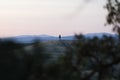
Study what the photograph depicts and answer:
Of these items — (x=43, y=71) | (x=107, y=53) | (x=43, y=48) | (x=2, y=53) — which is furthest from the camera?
(x=107, y=53)

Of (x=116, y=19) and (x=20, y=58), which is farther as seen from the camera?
(x=116, y=19)

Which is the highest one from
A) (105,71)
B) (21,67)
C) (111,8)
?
(111,8)

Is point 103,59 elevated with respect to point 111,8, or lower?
lower

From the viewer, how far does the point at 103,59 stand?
10.6 m

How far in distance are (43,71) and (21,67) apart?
87 cm

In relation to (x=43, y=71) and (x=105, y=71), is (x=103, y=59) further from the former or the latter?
(x=43, y=71)

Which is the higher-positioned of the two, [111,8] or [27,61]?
[111,8]

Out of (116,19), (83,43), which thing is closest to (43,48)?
(83,43)

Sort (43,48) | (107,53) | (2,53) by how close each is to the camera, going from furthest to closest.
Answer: (107,53) < (43,48) < (2,53)

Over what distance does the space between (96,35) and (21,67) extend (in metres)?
4.15

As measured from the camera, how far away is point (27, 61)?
268 inches

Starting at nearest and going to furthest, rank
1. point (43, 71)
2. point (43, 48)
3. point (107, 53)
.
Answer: point (43, 48)
point (43, 71)
point (107, 53)

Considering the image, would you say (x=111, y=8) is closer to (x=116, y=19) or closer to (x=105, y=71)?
(x=116, y=19)

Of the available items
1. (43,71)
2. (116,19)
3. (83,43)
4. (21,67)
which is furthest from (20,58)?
(116,19)
